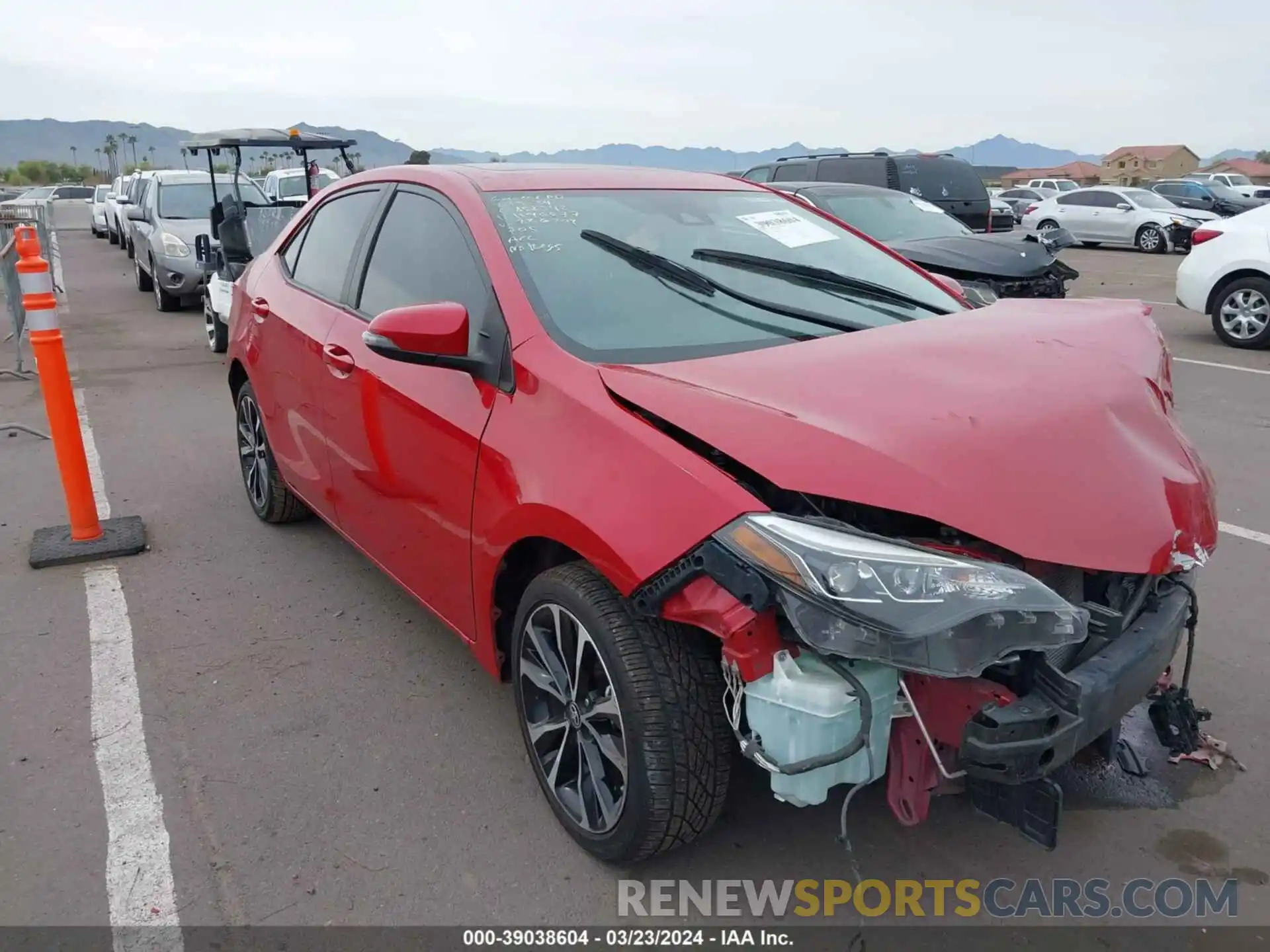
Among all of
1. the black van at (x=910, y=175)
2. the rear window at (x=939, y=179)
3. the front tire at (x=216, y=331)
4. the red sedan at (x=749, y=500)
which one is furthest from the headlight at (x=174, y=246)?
the red sedan at (x=749, y=500)

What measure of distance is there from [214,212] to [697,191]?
337 inches

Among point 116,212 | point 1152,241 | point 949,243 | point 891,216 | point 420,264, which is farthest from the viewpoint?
point 1152,241

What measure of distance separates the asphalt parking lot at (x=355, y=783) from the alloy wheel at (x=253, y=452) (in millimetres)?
243

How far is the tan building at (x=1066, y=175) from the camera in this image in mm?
66938

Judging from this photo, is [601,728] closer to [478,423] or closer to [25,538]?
[478,423]

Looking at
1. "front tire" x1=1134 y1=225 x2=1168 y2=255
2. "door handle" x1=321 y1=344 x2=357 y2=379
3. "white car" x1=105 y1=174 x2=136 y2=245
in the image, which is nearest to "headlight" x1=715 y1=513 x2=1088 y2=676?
"door handle" x1=321 y1=344 x2=357 y2=379

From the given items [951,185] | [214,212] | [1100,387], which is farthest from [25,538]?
[951,185]

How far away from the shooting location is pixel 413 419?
314 centimetres

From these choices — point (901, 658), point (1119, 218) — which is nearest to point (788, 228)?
point (901, 658)

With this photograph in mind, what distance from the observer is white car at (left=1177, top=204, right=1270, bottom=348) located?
9750mm

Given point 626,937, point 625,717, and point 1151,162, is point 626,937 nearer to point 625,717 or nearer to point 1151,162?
point 625,717

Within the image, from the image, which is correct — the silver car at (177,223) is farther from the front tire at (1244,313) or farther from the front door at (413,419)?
the front tire at (1244,313)

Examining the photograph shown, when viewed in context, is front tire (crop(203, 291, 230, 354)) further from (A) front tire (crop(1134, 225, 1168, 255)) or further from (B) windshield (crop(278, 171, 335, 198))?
(A) front tire (crop(1134, 225, 1168, 255))

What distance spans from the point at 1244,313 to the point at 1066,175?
7280cm
